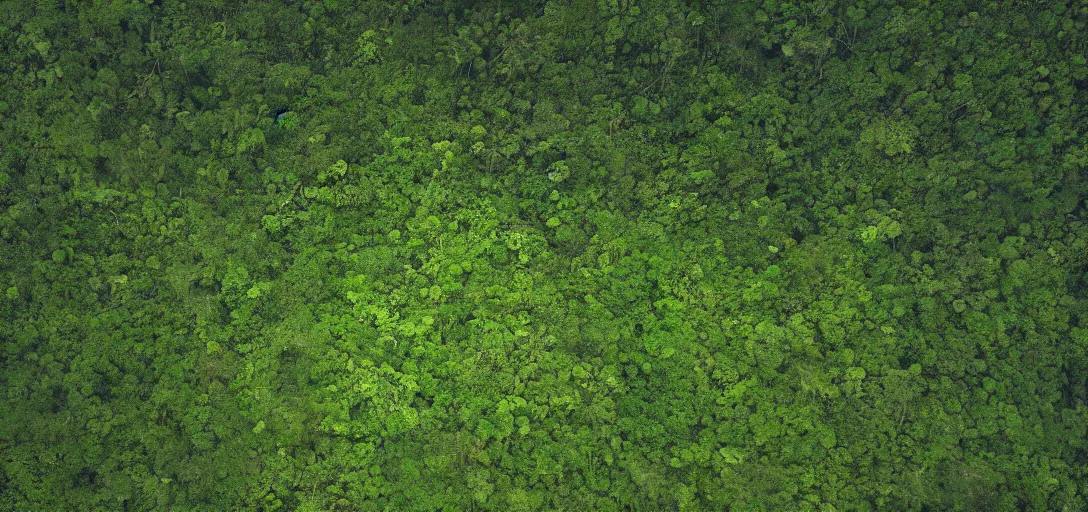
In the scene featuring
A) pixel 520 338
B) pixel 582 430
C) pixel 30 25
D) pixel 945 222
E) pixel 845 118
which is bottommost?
pixel 582 430

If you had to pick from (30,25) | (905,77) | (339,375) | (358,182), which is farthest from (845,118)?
(30,25)

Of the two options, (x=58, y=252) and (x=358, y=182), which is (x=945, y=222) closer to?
(x=358, y=182)

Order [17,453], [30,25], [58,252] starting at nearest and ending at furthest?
[17,453], [58,252], [30,25]

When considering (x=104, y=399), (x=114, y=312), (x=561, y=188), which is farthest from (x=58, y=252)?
(x=561, y=188)

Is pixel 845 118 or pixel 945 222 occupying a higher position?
pixel 845 118

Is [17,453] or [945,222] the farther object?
[945,222]

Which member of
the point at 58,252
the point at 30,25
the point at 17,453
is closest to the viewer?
the point at 17,453
